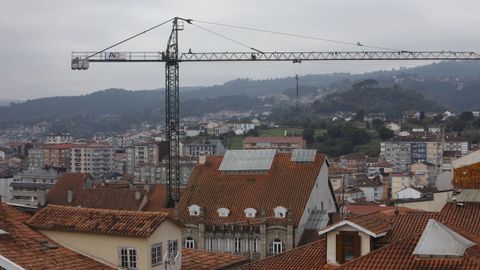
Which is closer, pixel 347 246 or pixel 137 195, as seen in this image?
pixel 347 246

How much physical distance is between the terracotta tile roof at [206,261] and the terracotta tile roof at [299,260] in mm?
565

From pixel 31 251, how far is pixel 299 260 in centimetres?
771

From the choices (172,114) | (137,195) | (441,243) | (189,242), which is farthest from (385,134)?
(441,243)

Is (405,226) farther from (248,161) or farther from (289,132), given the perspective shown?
(289,132)

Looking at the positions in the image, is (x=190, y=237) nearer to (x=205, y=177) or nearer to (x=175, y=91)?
(x=205, y=177)

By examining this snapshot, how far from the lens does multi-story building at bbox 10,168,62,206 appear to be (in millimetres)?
108250

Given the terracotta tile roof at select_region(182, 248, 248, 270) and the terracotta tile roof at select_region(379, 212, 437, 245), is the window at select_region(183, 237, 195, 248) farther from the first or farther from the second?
the terracotta tile roof at select_region(379, 212, 437, 245)

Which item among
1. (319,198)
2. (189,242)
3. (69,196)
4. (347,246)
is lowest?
(69,196)

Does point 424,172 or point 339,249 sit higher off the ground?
point 339,249

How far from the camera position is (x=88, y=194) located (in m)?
61.1

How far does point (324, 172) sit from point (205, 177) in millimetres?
6804

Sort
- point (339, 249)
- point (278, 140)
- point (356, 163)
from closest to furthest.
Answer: point (339, 249), point (356, 163), point (278, 140)

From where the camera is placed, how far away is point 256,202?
43.0m

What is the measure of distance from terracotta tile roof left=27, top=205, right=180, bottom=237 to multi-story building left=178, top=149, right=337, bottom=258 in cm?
1834
